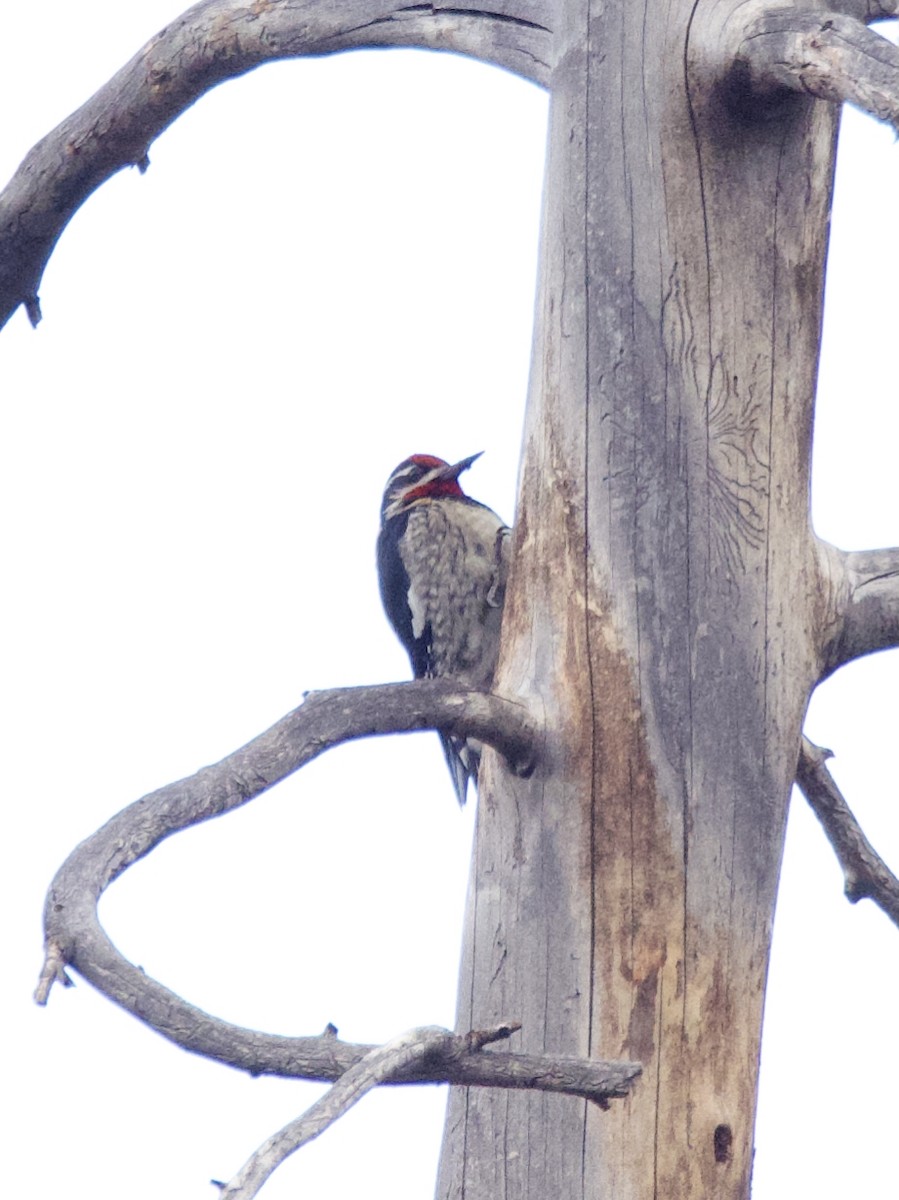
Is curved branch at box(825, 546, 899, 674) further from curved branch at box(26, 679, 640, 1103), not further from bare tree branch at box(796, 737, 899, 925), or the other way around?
curved branch at box(26, 679, 640, 1103)

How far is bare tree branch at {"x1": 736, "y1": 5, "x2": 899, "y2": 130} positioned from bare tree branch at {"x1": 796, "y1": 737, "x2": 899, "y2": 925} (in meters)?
1.14

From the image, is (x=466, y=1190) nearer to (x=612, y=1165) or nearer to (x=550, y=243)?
(x=612, y=1165)

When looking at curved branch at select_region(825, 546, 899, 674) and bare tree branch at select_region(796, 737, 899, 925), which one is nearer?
curved branch at select_region(825, 546, 899, 674)

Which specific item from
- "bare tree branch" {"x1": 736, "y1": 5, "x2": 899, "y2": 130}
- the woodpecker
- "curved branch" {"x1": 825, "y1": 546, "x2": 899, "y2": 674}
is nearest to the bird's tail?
the woodpecker

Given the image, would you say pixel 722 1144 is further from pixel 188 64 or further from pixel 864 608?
pixel 188 64

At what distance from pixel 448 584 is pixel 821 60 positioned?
1.79 meters

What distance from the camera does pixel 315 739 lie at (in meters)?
2.32

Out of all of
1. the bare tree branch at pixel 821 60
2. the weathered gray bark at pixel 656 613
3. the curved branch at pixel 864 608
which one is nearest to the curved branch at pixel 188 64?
the weathered gray bark at pixel 656 613

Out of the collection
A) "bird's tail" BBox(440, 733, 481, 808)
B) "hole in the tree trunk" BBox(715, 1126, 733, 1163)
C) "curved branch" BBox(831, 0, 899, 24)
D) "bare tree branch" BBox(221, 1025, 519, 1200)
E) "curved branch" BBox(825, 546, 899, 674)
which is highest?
"curved branch" BBox(831, 0, 899, 24)

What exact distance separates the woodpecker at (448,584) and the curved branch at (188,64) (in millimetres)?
1022

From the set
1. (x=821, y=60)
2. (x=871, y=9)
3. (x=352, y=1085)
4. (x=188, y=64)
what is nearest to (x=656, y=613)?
(x=821, y=60)

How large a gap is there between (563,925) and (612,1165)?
35cm

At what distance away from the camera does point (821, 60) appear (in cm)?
221

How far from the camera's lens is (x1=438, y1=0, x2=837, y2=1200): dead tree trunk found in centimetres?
246
